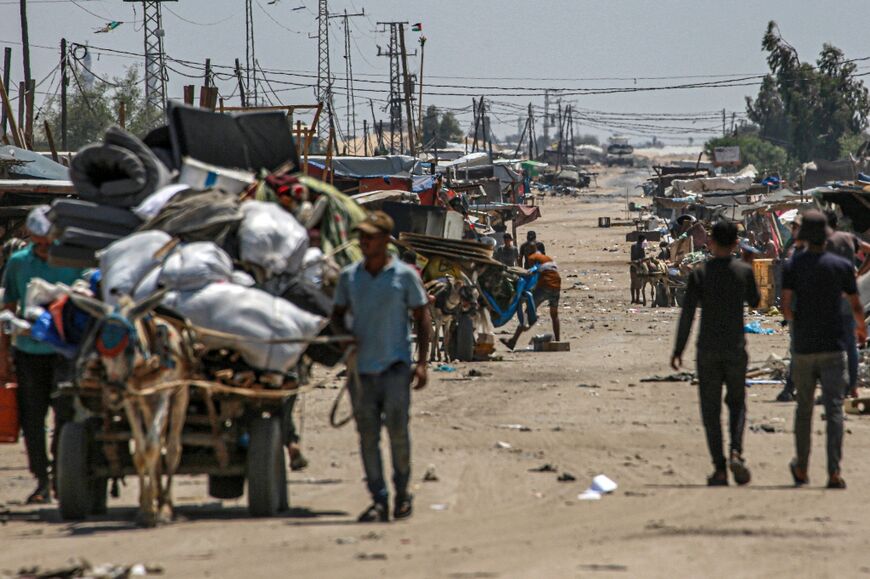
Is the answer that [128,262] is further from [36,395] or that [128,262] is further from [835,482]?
[835,482]

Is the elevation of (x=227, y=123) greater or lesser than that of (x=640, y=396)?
greater

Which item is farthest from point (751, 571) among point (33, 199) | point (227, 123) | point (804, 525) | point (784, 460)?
point (33, 199)

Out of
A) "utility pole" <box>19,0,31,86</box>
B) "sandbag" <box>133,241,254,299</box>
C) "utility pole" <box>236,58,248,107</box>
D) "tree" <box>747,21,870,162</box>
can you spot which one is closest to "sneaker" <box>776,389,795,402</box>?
"sandbag" <box>133,241,254,299</box>

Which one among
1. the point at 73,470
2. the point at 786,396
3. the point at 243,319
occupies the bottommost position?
the point at 786,396

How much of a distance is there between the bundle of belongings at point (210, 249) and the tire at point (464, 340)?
32.0 feet

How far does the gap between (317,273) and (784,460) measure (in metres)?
4.28

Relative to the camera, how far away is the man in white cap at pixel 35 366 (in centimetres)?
971

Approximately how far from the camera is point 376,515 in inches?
325

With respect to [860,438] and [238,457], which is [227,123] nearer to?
[238,457]

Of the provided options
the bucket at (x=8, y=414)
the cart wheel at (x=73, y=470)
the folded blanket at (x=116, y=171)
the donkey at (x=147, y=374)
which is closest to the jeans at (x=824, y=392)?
the donkey at (x=147, y=374)

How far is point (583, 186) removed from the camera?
137m

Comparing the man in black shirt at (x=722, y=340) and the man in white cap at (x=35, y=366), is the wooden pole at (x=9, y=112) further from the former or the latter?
the man in black shirt at (x=722, y=340)

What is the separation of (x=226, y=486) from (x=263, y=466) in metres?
0.72

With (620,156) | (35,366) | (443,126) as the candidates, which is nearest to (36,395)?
(35,366)
